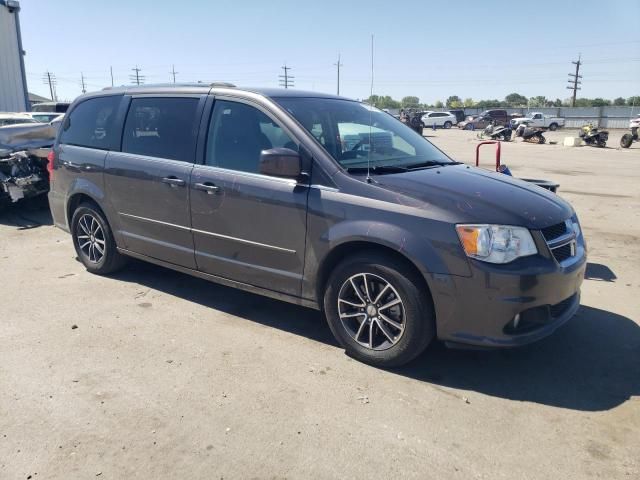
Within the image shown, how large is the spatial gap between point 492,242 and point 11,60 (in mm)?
23434

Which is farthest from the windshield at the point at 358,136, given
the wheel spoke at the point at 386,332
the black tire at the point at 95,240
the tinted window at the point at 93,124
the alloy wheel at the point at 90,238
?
the alloy wheel at the point at 90,238

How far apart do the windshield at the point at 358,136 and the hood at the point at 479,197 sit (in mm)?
297

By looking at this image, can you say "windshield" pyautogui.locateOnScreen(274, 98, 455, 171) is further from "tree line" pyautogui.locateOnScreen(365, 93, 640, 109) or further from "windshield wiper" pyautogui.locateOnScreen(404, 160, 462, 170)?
"tree line" pyautogui.locateOnScreen(365, 93, 640, 109)

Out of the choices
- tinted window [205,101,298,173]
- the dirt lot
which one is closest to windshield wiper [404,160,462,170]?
tinted window [205,101,298,173]

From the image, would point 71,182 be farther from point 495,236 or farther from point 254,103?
point 495,236

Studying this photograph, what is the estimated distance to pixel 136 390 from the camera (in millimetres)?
3350

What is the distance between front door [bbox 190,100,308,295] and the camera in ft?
12.8

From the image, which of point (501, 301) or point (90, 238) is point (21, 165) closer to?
point (90, 238)

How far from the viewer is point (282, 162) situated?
12.0ft

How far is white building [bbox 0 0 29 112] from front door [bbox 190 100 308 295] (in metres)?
20.3

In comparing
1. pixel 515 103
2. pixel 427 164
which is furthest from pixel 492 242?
pixel 515 103

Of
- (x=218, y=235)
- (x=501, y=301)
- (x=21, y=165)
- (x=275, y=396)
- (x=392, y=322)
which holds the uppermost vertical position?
(x=21, y=165)

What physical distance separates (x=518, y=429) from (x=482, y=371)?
0.69 meters

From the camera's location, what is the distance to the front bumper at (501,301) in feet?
10.4
